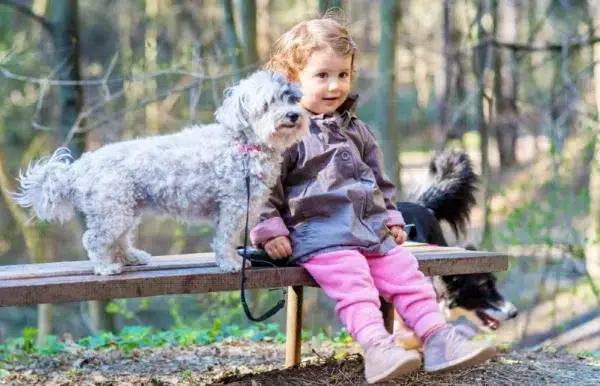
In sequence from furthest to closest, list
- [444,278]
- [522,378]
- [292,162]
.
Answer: [444,278] < [522,378] < [292,162]

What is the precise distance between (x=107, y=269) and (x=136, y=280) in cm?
13

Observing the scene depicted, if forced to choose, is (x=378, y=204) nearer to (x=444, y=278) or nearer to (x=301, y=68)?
(x=301, y=68)

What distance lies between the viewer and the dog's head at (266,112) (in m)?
→ 3.10

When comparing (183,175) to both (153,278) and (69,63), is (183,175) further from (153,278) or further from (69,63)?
(69,63)

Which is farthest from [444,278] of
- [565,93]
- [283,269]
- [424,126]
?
[424,126]

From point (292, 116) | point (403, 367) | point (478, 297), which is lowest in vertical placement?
point (478, 297)

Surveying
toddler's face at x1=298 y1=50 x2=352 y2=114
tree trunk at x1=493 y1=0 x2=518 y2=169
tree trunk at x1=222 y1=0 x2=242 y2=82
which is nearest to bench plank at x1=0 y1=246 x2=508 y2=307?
toddler's face at x1=298 y1=50 x2=352 y2=114

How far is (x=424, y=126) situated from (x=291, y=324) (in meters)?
11.4

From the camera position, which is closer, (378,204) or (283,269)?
(283,269)

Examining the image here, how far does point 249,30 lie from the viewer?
7.07m

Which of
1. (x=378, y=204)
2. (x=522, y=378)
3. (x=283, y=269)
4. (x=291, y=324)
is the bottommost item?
(x=522, y=378)

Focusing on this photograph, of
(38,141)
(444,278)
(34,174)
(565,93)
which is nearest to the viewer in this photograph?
(34,174)

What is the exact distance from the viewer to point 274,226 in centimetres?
345

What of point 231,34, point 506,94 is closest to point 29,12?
point 231,34
